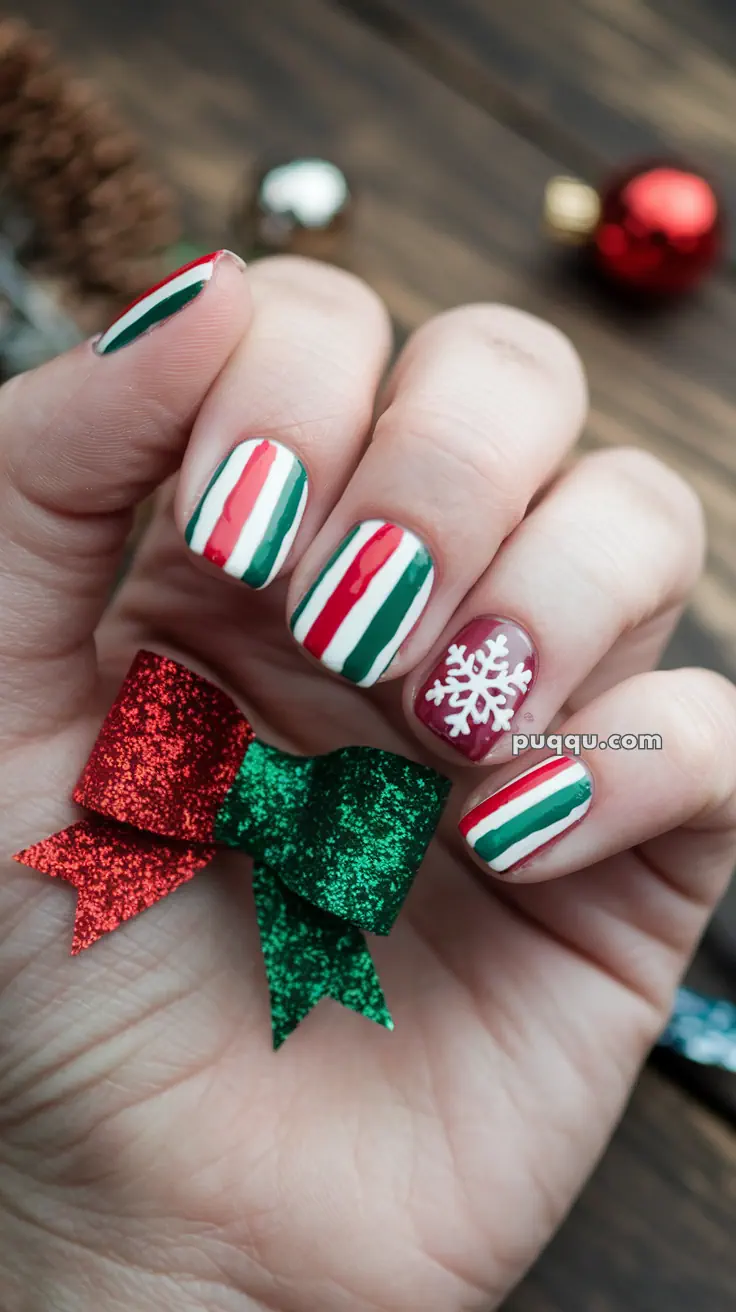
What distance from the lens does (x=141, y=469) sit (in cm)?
52

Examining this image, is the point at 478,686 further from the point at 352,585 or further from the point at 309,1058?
the point at 309,1058

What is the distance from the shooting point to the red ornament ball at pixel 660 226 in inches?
32.4

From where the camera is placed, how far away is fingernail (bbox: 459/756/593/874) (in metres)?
0.51

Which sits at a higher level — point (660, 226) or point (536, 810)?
point (660, 226)

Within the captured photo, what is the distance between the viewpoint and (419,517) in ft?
1.68

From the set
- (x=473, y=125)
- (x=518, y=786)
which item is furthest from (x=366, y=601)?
(x=473, y=125)

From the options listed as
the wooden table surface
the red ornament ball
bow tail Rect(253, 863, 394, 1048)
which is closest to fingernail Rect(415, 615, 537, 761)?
bow tail Rect(253, 863, 394, 1048)

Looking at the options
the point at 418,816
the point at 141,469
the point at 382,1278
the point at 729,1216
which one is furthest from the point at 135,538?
the point at 729,1216

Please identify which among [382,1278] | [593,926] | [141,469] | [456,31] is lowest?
[382,1278]

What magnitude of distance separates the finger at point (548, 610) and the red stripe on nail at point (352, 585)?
0.05m

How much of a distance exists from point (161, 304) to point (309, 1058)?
1.30ft

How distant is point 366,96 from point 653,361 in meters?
0.35

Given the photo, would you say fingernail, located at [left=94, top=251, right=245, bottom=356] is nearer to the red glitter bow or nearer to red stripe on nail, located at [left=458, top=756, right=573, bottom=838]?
the red glitter bow

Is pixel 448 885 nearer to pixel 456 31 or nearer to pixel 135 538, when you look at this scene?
pixel 135 538
